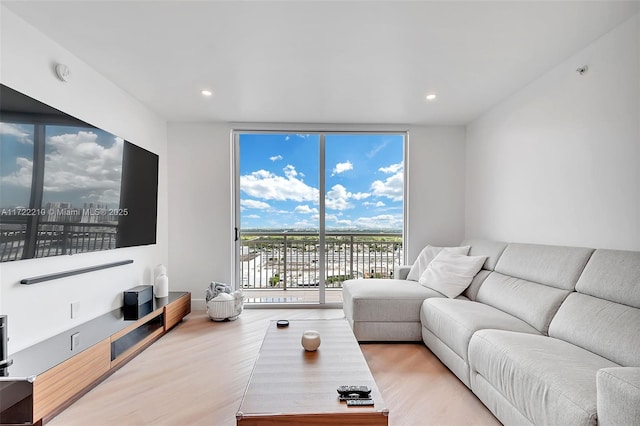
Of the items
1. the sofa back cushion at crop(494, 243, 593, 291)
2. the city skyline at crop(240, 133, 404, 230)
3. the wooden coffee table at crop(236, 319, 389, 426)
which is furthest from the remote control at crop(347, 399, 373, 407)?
the city skyline at crop(240, 133, 404, 230)

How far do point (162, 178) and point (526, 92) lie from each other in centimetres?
392

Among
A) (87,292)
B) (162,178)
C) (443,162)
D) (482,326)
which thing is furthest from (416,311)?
(162,178)

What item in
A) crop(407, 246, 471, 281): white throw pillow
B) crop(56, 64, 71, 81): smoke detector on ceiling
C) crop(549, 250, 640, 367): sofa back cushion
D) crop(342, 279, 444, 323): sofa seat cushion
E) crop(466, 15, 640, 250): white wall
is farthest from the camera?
crop(407, 246, 471, 281): white throw pillow

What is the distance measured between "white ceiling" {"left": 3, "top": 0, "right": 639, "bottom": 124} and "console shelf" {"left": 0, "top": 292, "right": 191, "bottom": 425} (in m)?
2.00

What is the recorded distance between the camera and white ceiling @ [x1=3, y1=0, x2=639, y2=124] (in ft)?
5.94

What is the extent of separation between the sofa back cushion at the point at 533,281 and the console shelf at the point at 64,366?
287 cm

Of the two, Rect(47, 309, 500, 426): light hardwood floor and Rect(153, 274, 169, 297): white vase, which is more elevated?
Rect(153, 274, 169, 297): white vase

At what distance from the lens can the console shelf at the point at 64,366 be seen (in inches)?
61.4

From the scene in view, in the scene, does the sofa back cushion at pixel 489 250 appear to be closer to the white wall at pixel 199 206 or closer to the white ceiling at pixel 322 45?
the white ceiling at pixel 322 45

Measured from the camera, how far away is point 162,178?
375cm

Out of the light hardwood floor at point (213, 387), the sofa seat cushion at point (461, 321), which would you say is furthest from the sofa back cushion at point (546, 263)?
the light hardwood floor at point (213, 387)

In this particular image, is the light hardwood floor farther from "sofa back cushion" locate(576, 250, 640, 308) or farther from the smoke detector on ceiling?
the smoke detector on ceiling

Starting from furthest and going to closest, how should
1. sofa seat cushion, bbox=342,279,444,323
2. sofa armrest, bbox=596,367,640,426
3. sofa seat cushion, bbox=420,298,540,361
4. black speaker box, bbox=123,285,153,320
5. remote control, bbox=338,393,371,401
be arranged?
sofa seat cushion, bbox=342,279,444,323, black speaker box, bbox=123,285,153,320, sofa seat cushion, bbox=420,298,540,361, remote control, bbox=338,393,371,401, sofa armrest, bbox=596,367,640,426

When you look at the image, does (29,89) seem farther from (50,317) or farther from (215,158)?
(215,158)
